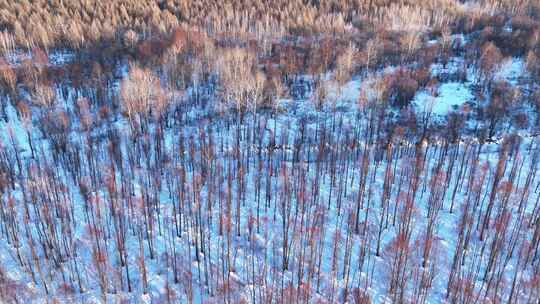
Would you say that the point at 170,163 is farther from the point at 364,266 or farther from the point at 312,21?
the point at 312,21

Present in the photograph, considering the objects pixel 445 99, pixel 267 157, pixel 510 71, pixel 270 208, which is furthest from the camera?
pixel 510 71

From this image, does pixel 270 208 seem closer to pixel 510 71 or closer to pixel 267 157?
pixel 267 157

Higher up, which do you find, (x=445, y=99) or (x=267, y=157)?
(x=445, y=99)

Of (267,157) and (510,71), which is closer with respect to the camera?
(267,157)

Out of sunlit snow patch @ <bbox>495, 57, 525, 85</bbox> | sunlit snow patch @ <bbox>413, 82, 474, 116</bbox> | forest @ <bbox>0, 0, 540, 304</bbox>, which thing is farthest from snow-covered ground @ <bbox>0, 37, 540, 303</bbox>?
sunlit snow patch @ <bbox>495, 57, 525, 85</bbox>

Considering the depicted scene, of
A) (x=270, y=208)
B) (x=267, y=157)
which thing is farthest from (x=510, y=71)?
(x=270, y=208)

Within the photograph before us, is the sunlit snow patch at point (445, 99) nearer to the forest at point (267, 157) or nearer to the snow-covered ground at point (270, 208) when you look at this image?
the forest at point (267, 157)

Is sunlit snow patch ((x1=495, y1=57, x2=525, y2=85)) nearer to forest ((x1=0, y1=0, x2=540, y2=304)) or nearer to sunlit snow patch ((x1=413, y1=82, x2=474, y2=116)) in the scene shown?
forest ((x1=0, y1=0, x2=540, y2=304))

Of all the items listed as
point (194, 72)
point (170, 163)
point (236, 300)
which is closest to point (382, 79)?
point (194, 72)

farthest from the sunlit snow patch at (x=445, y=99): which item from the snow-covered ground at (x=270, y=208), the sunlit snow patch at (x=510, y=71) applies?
the sunlit snow patch at (x=510, y=71)
